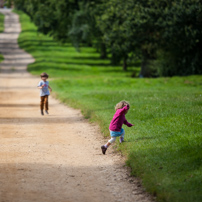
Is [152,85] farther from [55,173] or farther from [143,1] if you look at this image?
[55,173]

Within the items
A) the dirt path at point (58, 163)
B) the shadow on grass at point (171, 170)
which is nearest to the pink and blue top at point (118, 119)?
the dirt path at point (58, 163)

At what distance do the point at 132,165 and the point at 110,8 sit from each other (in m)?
30.6

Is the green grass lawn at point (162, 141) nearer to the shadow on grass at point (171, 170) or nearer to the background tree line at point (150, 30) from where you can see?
the shadow on grass at point (171, 170)

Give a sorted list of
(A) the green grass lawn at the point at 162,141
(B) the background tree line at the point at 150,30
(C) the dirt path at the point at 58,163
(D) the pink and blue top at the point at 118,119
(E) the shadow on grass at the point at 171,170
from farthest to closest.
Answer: (B) the background tree line at the point at 150,30 < (D) the pink and blue top at the point at 118,119 < (C) the dirt path at the point at 58,163 < (A) the green grass lawn at the point at 162,141 < (E) the shadow on grass at the point at 171,170

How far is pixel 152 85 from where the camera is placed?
30.0m

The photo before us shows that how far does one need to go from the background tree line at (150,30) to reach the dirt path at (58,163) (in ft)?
60.6

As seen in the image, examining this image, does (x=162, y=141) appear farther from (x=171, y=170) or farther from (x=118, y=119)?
(x=171, y=170)

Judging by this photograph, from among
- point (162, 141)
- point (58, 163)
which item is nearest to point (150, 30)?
point (162, 141)

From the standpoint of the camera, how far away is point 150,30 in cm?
3538

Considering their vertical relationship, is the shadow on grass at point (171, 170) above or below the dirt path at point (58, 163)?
above

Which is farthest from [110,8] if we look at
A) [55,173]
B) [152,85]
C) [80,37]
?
[55,173]

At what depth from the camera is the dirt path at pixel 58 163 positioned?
7.32 metres

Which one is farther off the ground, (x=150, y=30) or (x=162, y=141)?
(x=150, y=30)

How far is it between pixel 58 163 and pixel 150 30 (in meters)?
27.4
